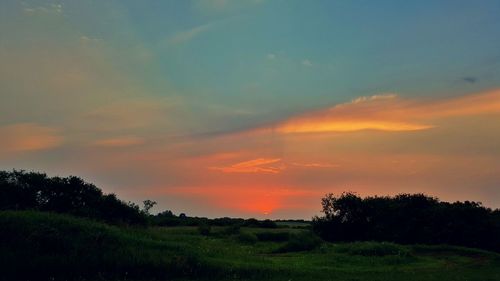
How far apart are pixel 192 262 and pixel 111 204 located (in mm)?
19027

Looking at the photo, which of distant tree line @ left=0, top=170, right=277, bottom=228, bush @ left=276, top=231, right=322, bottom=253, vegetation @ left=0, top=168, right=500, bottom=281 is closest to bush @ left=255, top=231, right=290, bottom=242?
vegetation @ left=0, top=168, right=500, bottom=281

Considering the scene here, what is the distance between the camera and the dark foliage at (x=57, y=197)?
40.4m

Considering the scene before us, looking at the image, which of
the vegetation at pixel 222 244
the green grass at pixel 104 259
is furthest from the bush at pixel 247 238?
the green grass at pixel 104 259

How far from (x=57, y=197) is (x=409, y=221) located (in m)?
45.4

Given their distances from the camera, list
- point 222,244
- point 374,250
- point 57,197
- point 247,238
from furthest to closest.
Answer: point 247,238 → point 222,244 → point 374,250 → point 57,197

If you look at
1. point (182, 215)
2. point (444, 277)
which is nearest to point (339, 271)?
point (444, 277)

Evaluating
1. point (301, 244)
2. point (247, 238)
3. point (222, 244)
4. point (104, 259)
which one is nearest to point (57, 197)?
point (222, 244)

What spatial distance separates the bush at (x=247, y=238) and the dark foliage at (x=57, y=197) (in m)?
24.1

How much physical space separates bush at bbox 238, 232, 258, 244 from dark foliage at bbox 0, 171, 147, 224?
24139 mm

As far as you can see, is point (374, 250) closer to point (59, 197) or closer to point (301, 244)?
point (301, 244)

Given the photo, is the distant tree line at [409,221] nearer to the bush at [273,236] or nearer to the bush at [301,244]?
the bush at [273,236]

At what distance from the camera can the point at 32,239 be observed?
25.1 meters

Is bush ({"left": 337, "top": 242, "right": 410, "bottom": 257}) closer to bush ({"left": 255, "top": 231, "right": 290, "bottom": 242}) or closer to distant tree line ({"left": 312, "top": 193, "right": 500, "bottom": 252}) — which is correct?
distant tree line ({"left": 312, "top": 193, "right": 500, "bottom": 252})

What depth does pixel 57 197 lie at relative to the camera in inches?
1646
